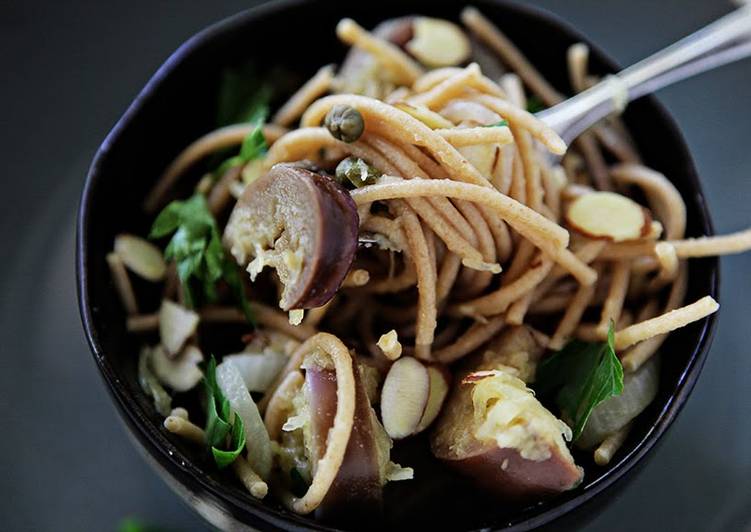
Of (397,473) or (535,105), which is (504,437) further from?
(535,105)

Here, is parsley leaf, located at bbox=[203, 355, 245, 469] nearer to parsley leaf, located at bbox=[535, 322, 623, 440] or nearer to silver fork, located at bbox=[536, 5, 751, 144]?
parsley leaf, located at bbox=[535, 322, 623, 440]

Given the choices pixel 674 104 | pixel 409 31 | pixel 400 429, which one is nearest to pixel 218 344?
pixel 400 429

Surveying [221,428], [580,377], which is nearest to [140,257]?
[221,428]

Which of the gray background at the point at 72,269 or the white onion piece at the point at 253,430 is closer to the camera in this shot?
the white onion piece at the point at 253,430

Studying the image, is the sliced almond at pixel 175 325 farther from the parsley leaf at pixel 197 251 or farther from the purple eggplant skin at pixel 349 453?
the purple eggplant skin at pixel 349 453

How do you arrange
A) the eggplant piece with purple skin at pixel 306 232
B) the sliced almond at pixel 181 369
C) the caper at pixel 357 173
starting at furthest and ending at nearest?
the sliced almond at pixel 181 369 → the caper at pixel 357 173 → the eggplant piece with purple skin at pixel 306 232

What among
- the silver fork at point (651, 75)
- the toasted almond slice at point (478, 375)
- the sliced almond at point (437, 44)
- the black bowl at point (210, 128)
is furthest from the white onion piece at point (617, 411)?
the sliced almond at point (437, 44)

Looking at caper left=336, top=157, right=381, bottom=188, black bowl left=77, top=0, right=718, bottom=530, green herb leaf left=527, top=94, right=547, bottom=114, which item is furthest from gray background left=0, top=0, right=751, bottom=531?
caper left=336, top=157, right=381, bottom=188
